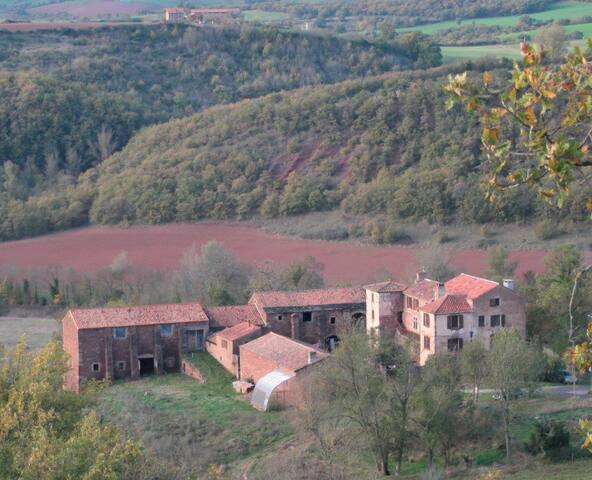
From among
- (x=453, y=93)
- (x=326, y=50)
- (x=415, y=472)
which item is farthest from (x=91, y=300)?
(x=326, y=50)

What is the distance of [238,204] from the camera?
69875mm

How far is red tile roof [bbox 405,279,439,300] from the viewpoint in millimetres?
37906

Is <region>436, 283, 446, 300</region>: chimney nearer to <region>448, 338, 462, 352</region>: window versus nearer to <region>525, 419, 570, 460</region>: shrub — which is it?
<region>448, 338, 462, 352</region>: window

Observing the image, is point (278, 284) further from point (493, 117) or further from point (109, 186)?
point (493, 117)

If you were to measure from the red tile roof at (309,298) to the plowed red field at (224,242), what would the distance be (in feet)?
25.3

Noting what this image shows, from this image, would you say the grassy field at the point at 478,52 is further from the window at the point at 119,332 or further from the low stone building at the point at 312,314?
the window at the point at 119,332

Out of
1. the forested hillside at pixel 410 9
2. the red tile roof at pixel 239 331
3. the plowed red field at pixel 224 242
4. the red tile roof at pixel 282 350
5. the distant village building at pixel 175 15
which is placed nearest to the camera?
the red tile roof at pixel 282 350

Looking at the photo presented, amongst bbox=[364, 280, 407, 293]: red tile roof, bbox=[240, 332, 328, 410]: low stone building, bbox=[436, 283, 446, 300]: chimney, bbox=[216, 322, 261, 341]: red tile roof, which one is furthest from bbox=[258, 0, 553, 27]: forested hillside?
bbox=[240, 332, 328, 410]: low stone building

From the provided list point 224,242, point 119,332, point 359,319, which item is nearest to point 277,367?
point 359,319

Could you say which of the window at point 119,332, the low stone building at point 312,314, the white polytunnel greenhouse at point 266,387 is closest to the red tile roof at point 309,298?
the low stone building at point 312,314

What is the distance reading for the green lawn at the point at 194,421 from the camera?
99.9ft

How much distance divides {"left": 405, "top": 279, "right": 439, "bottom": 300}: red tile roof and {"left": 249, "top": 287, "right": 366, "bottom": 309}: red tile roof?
8.56 ft

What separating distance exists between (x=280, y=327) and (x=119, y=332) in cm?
517

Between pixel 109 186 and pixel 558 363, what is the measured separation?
138ft
